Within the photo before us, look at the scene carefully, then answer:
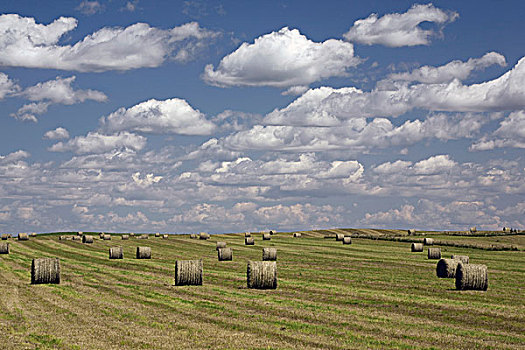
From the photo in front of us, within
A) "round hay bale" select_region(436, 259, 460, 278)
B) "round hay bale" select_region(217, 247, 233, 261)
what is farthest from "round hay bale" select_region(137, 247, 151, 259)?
"round hay bale" select_region(436, 259, 460, 278)

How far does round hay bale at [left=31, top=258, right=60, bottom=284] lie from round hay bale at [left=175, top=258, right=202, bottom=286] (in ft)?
20.8

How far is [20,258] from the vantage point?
54594 mm

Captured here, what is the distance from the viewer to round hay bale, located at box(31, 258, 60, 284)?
111ft

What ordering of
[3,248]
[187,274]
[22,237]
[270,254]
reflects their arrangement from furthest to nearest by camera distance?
[22,237] → [3,248] → [270,254] → [187,274]

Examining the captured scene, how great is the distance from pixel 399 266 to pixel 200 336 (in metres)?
29.6

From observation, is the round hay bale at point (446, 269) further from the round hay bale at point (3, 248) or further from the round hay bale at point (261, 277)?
the round hay bale at point (3, 248)

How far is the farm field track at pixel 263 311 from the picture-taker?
1838 cm

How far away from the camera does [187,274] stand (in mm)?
32750

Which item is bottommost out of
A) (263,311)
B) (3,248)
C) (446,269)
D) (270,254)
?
(263,311)

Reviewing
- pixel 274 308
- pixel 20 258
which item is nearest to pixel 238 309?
pixel 274 308

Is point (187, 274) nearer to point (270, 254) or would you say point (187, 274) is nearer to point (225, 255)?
point (225, 255)

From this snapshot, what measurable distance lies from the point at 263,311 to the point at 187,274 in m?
9.63

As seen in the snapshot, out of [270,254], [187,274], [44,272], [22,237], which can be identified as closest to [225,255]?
[270,254]

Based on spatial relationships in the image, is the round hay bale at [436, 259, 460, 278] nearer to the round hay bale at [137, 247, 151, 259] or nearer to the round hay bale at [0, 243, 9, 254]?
the round hay bale at [137, 247, 151, 259]
